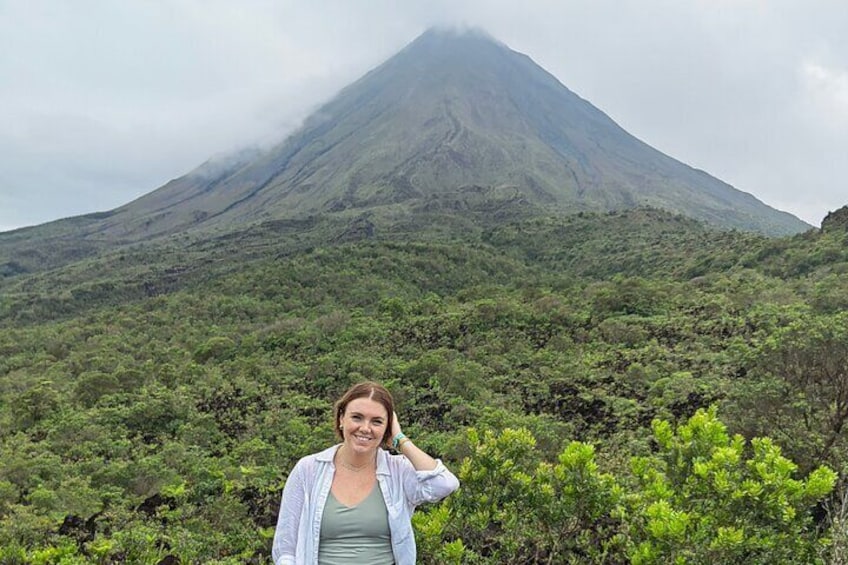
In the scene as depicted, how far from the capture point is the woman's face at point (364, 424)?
223cm

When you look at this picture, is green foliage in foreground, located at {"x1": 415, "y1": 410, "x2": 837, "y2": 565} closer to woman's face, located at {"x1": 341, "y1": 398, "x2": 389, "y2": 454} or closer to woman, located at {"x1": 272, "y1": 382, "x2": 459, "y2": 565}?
woman, located at {"x1": 272, "y1": 382, "x2": 459, "y2": 565}

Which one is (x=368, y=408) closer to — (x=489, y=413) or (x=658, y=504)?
(x=658, y=504)

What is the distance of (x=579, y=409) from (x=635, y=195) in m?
102

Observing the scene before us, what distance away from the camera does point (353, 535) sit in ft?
7.21

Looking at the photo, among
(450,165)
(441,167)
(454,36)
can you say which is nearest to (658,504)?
(441,167)

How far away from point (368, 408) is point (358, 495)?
36cm

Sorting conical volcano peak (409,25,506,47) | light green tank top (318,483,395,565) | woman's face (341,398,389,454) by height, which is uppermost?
conical volcano peak (409,25,506,47)

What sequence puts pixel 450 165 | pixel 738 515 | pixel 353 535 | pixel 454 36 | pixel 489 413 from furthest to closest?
pixel 454 36 < pixel 450 165 < pixel 489 413 < pixel 738 515 < pixel 353 535

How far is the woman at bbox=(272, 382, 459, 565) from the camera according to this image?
2.19 m

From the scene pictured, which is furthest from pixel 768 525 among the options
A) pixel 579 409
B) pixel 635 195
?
pixel 635 195

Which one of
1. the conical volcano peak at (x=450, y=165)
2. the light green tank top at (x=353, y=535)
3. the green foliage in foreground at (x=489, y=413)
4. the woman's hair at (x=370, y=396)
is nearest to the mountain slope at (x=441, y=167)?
the conical volcano peak at (x=450, y=165)

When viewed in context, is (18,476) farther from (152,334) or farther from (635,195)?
(635,195)

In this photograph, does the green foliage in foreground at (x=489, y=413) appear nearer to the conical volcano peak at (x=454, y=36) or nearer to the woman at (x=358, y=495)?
the woman at (x=358, y=495)

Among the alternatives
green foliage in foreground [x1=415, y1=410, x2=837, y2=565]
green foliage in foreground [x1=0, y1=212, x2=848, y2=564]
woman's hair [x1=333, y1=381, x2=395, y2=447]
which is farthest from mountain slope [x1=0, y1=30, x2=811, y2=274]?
woman's hair [x1=333, y1=381, x2=395, y2=447]
